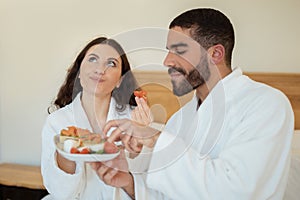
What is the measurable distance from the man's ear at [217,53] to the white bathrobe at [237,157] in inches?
4.7

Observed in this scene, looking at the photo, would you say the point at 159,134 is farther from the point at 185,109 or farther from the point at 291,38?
the point at 291,38

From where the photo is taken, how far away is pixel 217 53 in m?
1.06

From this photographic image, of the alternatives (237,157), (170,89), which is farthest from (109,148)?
(170,89)

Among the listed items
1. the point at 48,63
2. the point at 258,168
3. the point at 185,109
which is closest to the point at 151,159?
the point at 258,168

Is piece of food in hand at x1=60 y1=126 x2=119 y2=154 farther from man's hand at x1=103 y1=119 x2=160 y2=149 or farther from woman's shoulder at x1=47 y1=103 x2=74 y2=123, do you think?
woman's shoulder at x1=47 y1=103 x2=74 y2=123

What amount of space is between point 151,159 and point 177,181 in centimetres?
9

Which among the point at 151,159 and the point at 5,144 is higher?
the point at 151,159

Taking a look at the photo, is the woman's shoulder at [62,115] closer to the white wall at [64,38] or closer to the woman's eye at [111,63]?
the woman's eye at [111,63]

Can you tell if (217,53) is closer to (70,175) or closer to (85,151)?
(85,151)

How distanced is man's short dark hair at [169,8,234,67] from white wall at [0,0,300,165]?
74cm

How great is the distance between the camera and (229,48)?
3.56 feet

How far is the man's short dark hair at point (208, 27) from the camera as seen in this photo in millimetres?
1045

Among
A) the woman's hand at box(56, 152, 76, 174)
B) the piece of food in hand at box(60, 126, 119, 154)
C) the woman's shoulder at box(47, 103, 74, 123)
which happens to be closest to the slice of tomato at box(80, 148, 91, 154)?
the piece of food in hand at box(60, 126, 119, 154)

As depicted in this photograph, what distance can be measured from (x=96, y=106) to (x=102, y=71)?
0.58 ft
